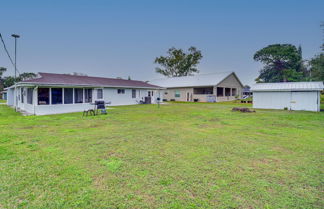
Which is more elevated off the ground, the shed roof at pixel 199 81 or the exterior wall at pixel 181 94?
the shed roof at pixel 199 81

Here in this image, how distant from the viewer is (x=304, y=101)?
1420cm

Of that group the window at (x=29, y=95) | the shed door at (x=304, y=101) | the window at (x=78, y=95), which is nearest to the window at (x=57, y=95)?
the window at (x=78, y=95)

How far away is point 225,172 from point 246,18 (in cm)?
2190

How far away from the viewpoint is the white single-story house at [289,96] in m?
13.8

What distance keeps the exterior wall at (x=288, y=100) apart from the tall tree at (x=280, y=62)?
3204cm

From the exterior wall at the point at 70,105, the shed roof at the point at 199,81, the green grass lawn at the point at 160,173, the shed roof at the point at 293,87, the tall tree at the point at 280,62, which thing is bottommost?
the green grass lawn at the point at 160,173

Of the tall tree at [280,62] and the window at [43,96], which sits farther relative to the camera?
the tall tree at [280,62]

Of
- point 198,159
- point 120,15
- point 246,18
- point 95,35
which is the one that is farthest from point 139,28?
point 198,159

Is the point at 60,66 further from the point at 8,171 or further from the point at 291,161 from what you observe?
the point at 291,161

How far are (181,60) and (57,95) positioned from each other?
36932 mm

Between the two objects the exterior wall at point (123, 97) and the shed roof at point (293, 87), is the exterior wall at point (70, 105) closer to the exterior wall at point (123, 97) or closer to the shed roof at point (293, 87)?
the exterior wall at point (123, 97)

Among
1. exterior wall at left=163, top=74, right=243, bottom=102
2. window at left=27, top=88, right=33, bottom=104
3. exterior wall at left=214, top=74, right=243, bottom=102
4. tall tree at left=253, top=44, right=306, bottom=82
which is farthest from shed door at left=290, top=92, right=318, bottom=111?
tall tree at left=253, top=44, right=306, bottom=82

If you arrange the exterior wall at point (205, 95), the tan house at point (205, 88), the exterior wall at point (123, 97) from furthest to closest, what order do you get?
the exterior wall at point (205, 95) < the tan house at point (205, 88) < the exterior wall at point (123, 97)

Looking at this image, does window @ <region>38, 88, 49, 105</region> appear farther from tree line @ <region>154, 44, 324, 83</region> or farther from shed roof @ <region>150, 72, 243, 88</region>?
tree line @ <region>154, 44, 324, 83</region>
